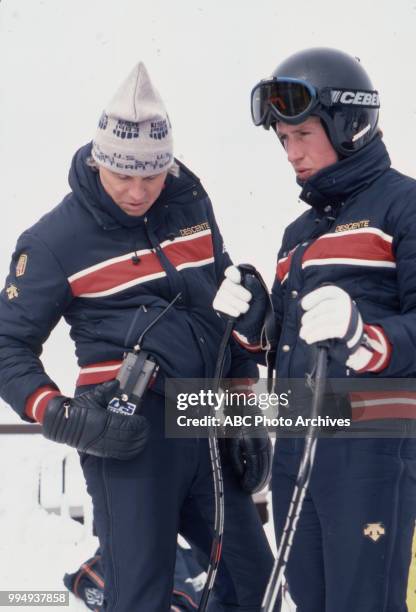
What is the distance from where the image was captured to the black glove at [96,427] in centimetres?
198

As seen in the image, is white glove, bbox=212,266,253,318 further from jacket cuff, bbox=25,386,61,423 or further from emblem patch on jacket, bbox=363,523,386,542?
emblem patch on jacket, bbox=363,523,386,542

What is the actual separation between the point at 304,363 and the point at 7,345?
69cm

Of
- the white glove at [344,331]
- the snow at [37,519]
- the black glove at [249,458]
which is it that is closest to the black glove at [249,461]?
the black glove at [249,458]

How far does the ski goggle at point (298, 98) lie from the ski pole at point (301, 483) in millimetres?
542

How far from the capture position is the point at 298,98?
6.33 ft

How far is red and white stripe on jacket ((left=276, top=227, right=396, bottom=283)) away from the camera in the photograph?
1801mm

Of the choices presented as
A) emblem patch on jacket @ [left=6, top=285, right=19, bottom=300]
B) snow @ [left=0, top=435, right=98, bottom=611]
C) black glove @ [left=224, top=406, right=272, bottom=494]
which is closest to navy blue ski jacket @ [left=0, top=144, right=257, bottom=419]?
emblem patch on jacket @ [left=6, top=285, right=19, bottom=300]

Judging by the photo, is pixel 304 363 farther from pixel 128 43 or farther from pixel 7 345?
pixel 128 43

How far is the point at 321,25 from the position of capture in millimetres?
3592

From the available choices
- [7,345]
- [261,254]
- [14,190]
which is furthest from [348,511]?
[14,190]

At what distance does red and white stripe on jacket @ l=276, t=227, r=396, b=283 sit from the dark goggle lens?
278 mm

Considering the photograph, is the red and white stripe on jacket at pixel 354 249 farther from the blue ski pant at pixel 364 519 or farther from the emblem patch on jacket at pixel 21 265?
the emblem patch on jacket at pixel 21 265

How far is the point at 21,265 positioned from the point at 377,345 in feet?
2.86

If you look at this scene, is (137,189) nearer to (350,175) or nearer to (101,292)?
(101,292)
